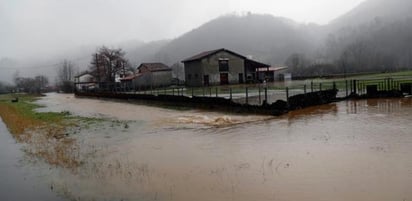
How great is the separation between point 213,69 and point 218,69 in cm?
92

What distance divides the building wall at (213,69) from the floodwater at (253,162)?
47369 mm

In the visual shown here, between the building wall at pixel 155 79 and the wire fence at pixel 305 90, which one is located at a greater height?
the building wall at pixel 155 79

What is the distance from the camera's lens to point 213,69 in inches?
2589

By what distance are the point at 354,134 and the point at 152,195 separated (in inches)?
319

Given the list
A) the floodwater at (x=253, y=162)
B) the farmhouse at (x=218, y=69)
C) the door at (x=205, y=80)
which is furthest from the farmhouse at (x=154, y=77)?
the floodwater at (x=253, y=162)

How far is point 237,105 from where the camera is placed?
76.9 ft

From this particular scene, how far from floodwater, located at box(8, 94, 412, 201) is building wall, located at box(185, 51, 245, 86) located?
47369mm

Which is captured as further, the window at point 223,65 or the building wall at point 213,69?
the window at point 223,65

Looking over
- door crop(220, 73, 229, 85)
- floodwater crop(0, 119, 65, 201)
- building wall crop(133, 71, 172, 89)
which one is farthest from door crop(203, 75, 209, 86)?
floodwater crop(0, 119, 65, 201)

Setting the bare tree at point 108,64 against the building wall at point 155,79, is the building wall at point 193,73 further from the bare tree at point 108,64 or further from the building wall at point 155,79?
the bare tree at point 108,64

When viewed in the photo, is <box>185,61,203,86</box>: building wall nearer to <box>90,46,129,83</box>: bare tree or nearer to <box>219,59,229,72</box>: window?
<box>219,59,229,72</box>: window

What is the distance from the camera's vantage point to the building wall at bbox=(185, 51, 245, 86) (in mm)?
65125

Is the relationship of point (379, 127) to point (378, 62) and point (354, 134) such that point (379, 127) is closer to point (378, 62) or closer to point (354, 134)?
point (354, 134)

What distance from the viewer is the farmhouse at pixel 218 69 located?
6512 cm
